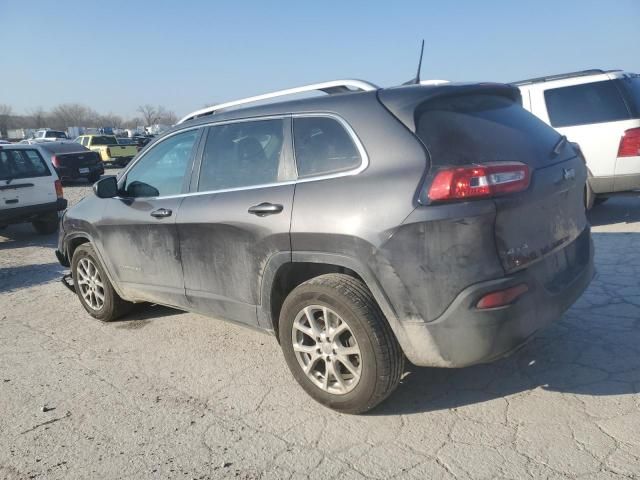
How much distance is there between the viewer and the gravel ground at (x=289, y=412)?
8.30 ft

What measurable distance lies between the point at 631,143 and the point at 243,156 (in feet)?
17.9

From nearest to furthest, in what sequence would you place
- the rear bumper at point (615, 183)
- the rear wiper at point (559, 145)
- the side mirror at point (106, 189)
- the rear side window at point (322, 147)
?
the rear side window at point (322, 147), the rear wiper at point (559, 145), the side mirror at point (106, 189), the rear bumper at point (615, 183)

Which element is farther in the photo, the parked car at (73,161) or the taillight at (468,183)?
the parked car at (73,161)

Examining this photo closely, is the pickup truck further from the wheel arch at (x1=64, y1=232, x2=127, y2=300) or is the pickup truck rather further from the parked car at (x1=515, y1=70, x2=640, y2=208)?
the parked car at (x1=515, y1=70, x2=640, y2=208)

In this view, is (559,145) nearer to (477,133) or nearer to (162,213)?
(477,133)

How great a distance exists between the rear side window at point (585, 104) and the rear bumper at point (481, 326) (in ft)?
16.7

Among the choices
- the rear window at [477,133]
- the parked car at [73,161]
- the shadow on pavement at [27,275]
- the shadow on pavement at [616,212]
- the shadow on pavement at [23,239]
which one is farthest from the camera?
the parked car at [73,161]

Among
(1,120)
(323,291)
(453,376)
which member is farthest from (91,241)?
(1,120)

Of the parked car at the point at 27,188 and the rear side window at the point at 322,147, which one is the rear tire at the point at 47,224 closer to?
the parked car at the point at 27,188

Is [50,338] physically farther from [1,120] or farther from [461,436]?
[1,120]

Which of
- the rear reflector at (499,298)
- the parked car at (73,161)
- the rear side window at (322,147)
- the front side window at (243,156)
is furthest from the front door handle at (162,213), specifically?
the parked car at (73,161)

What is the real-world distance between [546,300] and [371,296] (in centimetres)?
92

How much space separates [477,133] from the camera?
2.74m

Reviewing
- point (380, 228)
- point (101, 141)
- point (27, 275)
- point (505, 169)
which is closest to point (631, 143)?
point (505, 169)
